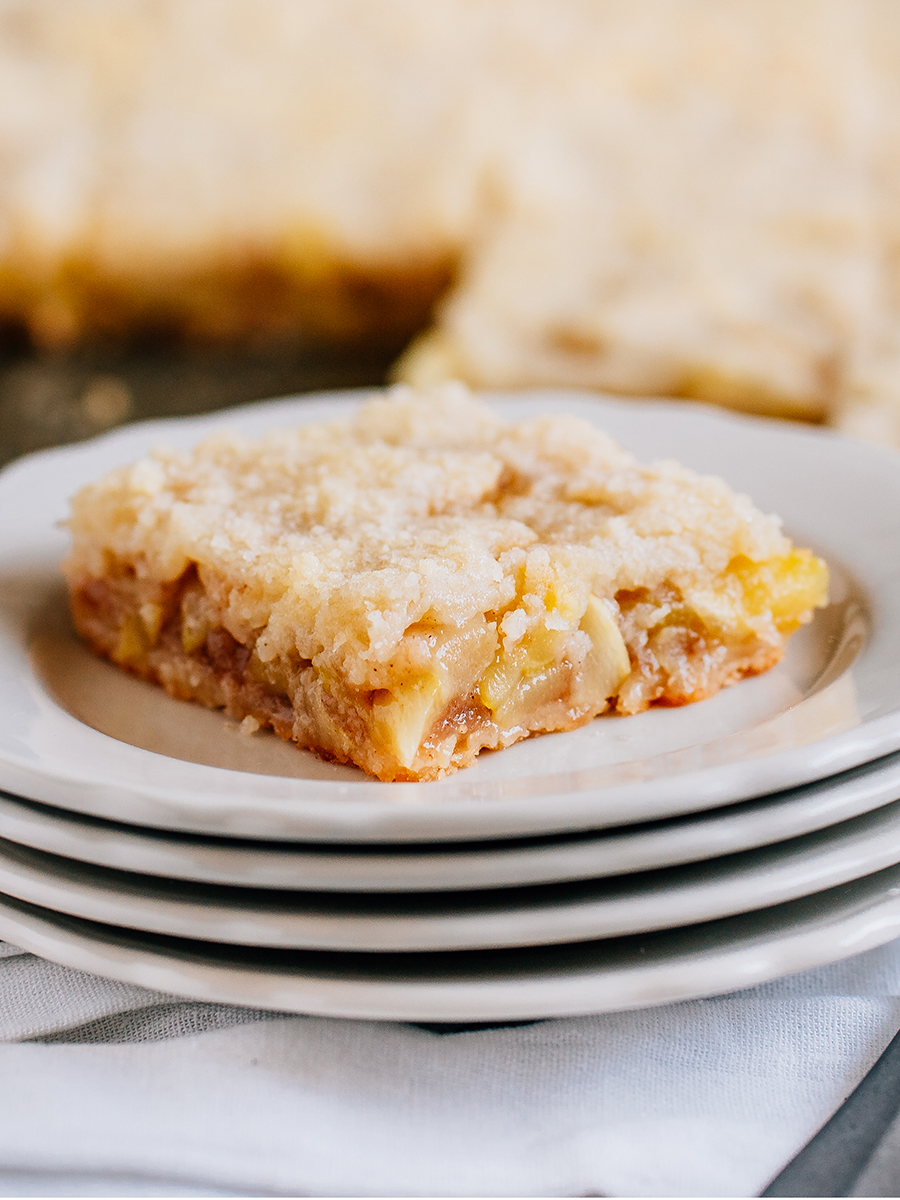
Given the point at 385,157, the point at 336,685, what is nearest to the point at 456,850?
the point at 336,685

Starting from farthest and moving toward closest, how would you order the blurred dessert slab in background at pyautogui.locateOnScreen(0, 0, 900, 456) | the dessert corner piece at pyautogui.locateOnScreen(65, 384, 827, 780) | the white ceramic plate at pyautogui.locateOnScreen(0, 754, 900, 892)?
the blurred dessert slab in background at pyautogui.locateOnScreen(0, 0, 900, 456)
the dessert corner piece at pyautogui.locateOnScreen(65, 384, 827, 780)
the white ceramic plate at pyautogui.locateOnScreen(0, 754, 900, 892)

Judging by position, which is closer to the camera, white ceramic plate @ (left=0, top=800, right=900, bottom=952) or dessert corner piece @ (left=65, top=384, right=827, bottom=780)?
white ceramic plate @ (left=0, top=800, right=900, bottom=952)

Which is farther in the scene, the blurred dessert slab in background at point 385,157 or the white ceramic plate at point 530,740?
the blurred dessert slab in background at point 385,157

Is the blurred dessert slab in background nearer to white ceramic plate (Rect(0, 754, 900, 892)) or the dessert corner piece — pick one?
the dessert corner piece

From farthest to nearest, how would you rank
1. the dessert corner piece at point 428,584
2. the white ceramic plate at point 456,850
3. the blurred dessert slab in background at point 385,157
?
1. the blurred dessert slab in background at point 385,157
2. the dessert corner piece at point 428,584
3. the white ceramic plate at point 456,850

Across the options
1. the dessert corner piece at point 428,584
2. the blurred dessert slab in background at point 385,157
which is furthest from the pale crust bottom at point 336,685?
the blurred dessert slab in background at point 385,157

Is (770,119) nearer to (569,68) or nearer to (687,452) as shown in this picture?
(569,68)

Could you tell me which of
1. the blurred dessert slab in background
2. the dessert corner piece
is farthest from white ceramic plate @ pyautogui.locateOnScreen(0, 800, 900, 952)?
the blurred dessert slab in background

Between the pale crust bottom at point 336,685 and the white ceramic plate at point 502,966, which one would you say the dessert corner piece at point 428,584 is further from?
the white ceramic plate at point 502,966
